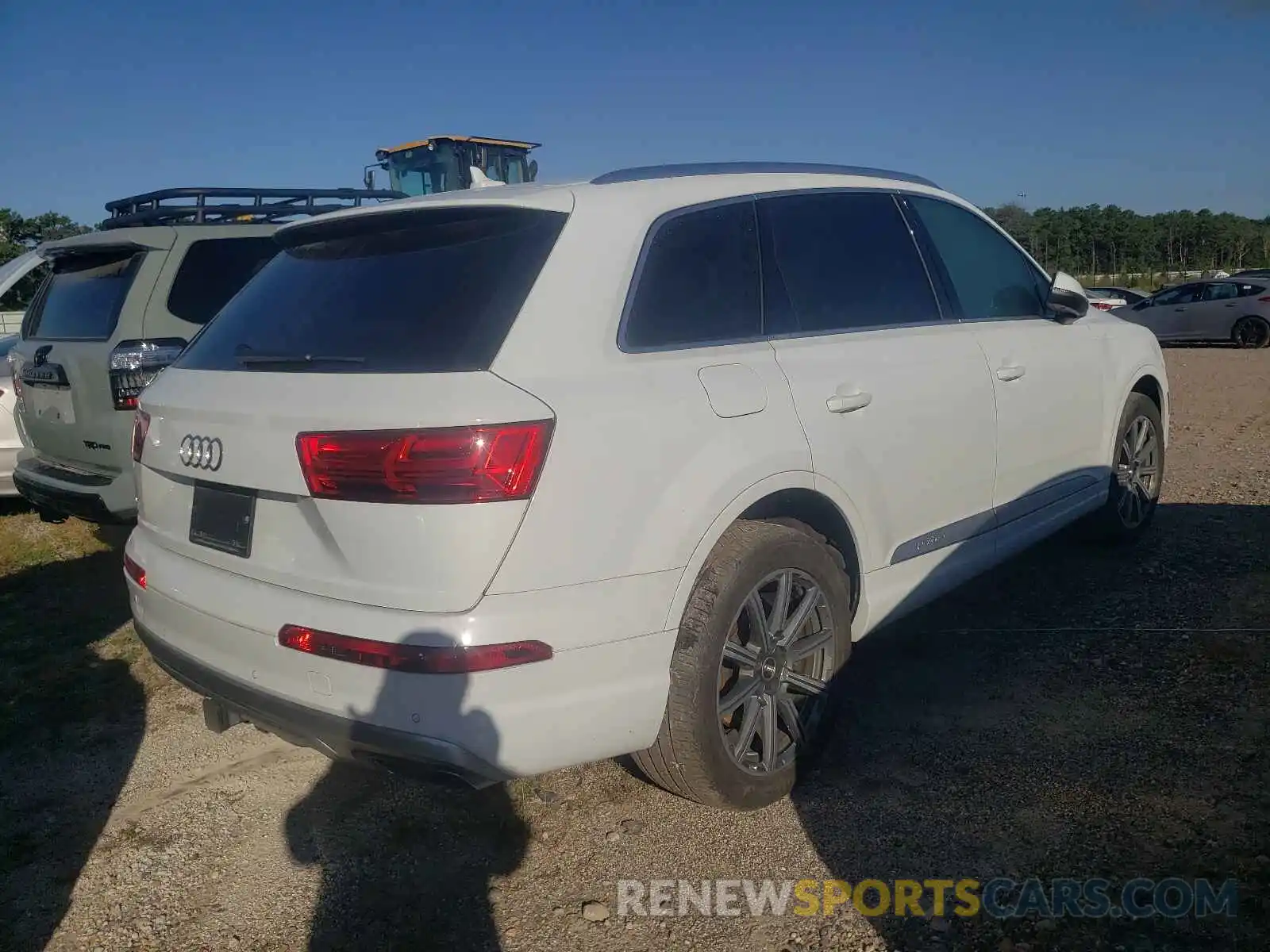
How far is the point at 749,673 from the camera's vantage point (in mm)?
2988

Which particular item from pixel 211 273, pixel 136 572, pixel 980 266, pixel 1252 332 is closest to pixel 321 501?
pixel 136 572

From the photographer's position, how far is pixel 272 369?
8.86ft

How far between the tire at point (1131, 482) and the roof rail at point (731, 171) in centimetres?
192

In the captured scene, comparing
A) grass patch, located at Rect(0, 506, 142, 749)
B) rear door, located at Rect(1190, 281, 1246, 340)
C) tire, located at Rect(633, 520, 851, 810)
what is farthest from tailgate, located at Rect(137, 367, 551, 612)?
rear door, located at Rect(1190, 281, 1246, 340)

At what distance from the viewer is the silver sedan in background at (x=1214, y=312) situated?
20.4m

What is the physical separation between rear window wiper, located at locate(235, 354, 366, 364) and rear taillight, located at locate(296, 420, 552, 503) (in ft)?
0.97

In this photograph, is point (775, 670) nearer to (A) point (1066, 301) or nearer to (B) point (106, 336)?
(A) point (1066, 301)

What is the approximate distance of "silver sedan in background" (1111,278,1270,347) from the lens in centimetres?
2042

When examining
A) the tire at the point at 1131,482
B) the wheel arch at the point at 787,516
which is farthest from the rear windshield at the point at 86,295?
the tire at the point at 1131,482

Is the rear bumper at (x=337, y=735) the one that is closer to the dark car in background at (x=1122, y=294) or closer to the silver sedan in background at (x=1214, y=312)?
the silver sedan in background at (x=1214, y=312)

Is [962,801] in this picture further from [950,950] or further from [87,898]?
[87,898]

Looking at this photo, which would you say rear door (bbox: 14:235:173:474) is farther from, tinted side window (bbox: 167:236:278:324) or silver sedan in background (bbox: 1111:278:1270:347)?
silver sedan in background (bbox: 1111:278:1270:347)

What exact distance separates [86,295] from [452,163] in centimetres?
716

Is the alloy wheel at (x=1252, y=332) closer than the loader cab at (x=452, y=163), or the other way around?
the loader cab at (x=452, y=163)
